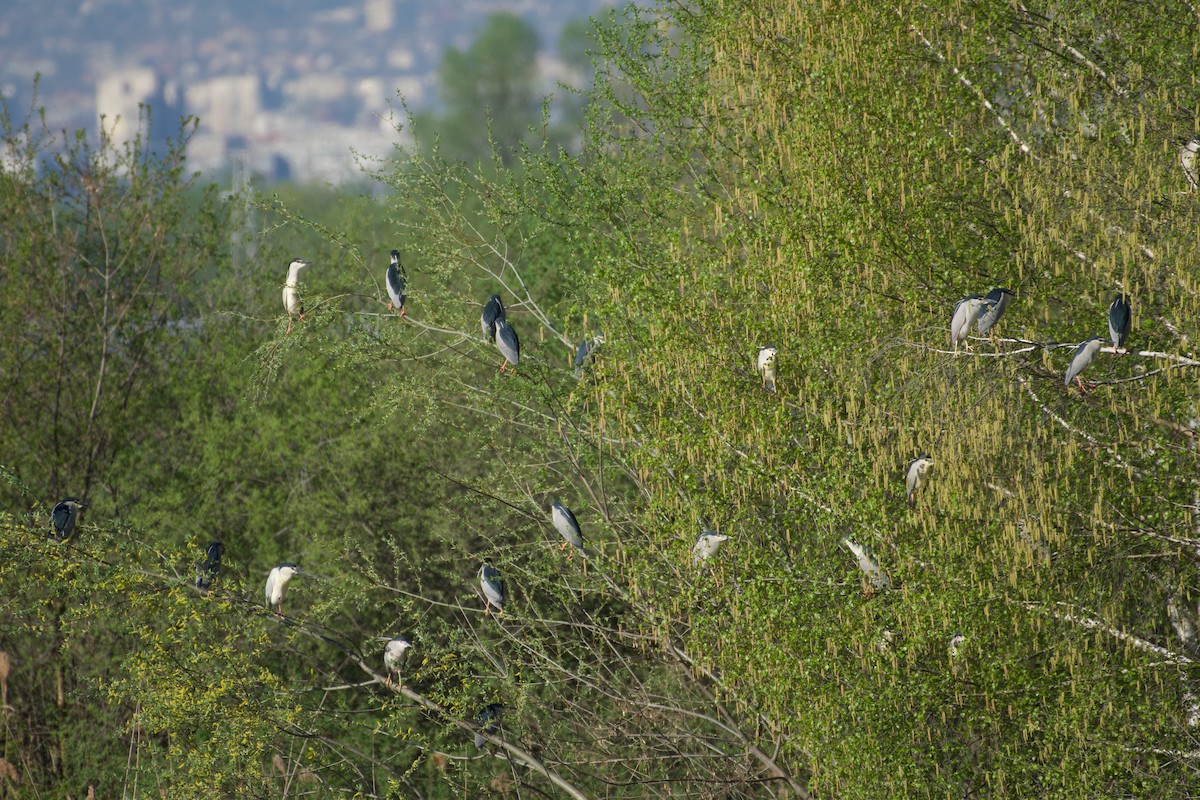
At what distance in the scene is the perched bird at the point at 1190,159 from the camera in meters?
9.46

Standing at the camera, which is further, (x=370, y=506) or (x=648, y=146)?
(x=370, y=506)

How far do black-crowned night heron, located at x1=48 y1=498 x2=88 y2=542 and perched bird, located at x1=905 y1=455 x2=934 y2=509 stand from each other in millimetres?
6278

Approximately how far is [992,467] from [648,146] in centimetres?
597

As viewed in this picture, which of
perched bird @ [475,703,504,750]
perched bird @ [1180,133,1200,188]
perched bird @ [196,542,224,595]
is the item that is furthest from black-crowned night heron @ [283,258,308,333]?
perched bird @ [1180,133,1200,188]

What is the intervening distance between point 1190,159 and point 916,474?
122 inches

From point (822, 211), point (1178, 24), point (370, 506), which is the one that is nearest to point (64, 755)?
point (370, 506)


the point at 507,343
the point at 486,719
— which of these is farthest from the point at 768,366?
the point at 486,719

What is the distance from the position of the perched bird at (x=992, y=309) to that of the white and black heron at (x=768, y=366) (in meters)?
1.82

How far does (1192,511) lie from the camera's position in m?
9.85

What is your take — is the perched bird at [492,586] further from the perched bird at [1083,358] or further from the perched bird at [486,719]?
the perched bird at [1083,358]

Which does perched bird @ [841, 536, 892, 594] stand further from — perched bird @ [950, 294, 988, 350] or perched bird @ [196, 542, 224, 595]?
perched bird @ [196, 542, 224, 595]

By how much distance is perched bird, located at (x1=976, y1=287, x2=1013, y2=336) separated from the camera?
8.85 metres

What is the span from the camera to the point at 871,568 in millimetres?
9641

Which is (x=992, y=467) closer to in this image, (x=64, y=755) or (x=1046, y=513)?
(x=1046, y=513)
